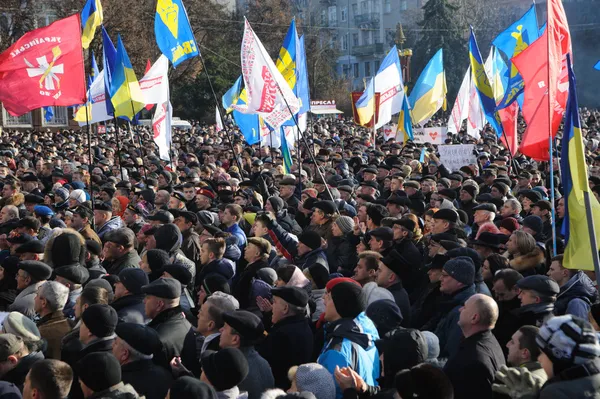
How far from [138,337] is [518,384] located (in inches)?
79.4

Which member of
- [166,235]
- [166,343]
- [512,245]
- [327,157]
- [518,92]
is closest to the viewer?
[166,343]

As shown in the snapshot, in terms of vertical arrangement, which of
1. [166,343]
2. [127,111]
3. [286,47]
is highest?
[286,47]

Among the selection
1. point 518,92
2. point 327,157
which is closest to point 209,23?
point 327,157

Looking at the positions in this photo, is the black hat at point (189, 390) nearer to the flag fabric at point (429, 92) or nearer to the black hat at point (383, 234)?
the black hat at point (383, 234)

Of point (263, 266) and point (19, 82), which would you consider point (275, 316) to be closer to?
point (263, 266)

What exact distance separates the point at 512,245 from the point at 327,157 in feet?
34.7

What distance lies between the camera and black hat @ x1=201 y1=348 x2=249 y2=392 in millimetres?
4027

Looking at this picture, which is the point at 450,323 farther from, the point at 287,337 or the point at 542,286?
the point at 287,337

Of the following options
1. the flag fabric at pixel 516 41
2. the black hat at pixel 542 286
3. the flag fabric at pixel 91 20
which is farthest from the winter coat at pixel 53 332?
the flag fabric at pixel 516 41

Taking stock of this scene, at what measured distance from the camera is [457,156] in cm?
1559

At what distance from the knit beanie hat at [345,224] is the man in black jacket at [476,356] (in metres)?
3.52

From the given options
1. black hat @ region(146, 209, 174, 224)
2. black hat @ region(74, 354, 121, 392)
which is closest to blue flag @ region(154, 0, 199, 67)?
black hat @ region(146, 209, 174, 224)

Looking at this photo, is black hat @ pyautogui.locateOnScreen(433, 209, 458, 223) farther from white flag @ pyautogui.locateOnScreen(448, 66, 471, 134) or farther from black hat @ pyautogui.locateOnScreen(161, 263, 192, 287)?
white flag @ pyautogui.locateOnScreen(448, 66, 471, 134)

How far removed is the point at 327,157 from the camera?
17.2 m
